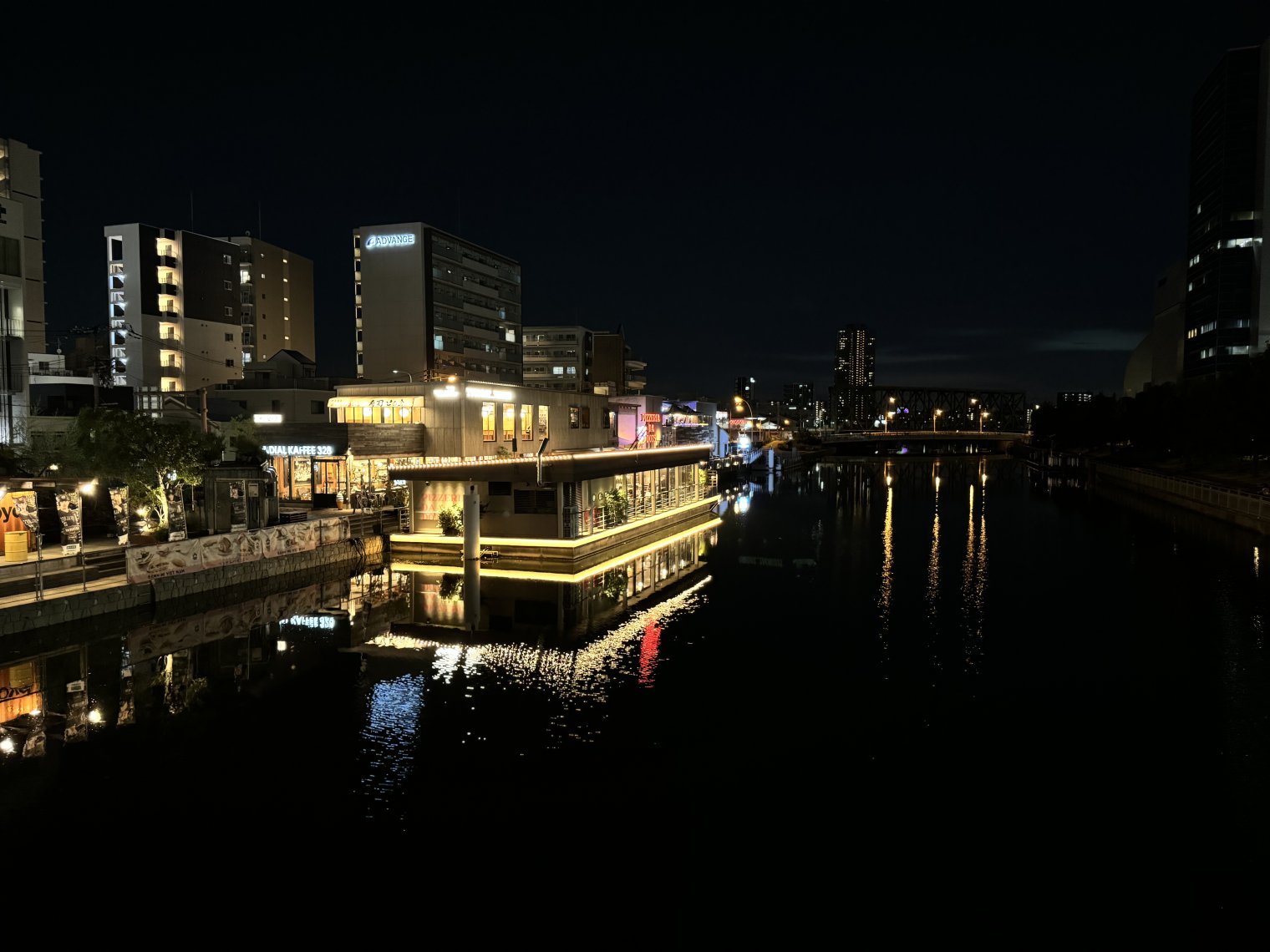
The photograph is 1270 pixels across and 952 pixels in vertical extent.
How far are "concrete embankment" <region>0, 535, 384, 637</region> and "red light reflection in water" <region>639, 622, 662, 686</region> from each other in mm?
15855

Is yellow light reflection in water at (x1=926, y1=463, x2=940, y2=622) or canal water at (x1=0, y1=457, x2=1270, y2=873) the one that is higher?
yellow light reflection in water at (x1=926, y1=463, x2=940, y2=622)

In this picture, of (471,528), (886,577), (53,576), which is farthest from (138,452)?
(886,577)

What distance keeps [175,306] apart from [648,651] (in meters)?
80.3

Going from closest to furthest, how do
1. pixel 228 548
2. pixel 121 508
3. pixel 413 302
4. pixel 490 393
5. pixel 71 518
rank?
pixel 71 518 < pixel 228 548 < pixel 121 508 < pixel 490 393 < pixel 413 302

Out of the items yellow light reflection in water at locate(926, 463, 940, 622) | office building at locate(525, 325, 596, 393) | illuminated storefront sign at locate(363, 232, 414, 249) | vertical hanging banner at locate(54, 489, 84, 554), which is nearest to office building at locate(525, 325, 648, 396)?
office building at locate(525, 325, 596, 393)

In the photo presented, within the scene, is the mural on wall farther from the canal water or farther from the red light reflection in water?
the red light reflection in water

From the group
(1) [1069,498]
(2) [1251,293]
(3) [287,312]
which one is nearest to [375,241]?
(3) [287,312]

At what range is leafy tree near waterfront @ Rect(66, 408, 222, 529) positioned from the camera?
31.4m

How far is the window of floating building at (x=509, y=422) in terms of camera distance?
53.1 m

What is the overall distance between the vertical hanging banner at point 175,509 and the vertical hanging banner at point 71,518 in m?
3.42

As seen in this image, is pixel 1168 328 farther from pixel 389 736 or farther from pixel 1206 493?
pixel 389 736

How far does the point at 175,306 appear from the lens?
83000 millimetres

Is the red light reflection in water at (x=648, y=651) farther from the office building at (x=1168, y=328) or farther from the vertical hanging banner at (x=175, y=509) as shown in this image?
the office building at (x=1168, y=328)

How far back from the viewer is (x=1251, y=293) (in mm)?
116938
